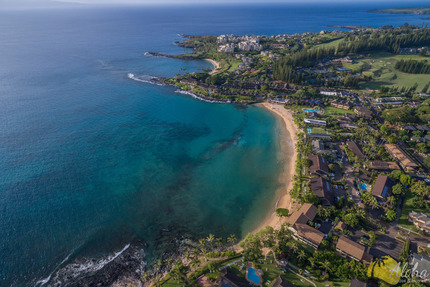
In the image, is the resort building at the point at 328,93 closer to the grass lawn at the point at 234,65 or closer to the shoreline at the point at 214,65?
the grass lawn at the point at 234,65

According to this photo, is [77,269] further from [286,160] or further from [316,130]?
[316,130]

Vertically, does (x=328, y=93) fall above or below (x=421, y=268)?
above

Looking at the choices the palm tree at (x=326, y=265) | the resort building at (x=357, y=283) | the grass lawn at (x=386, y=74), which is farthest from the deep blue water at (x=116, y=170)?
the grass lawn at (x=386, y=74)

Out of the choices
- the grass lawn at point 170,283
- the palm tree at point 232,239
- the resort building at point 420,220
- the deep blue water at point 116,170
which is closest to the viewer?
the grass lawn at point 170,283

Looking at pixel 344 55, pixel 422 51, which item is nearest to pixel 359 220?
pixel 344 55

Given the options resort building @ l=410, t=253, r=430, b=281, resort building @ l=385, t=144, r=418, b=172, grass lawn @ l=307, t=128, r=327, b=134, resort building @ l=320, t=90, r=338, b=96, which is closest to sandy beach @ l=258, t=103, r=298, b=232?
grass lawn @ l=307, t=128, r=327, b=134

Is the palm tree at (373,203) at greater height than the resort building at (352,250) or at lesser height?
greater

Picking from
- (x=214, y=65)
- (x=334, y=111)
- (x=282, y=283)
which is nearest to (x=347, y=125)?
(x=334, y=111)

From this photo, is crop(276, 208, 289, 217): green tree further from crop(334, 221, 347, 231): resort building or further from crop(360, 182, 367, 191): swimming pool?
crop(360, 182, 367, 191): swimming pool
